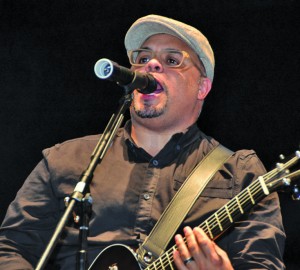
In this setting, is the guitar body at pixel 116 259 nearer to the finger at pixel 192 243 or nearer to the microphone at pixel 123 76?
the finger at pixel 192 243

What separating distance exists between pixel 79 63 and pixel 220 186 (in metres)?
1.36

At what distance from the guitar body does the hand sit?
6.7 inches

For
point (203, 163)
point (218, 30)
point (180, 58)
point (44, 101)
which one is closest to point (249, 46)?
point (218, 30)

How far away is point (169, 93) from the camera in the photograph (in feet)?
9.78

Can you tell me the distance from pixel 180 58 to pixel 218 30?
0.57 m

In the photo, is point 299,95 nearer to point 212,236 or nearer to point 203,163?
point 203,163

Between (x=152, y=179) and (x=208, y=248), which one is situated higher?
(x=152, y=179)

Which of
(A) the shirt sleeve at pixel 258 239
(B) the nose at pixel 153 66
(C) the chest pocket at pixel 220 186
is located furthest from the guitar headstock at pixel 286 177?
(B) the nose at pixel 153 66

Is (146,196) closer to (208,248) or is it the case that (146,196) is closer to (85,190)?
(208,248)

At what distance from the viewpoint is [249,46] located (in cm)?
346

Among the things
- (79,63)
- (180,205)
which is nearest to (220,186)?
(180,205)

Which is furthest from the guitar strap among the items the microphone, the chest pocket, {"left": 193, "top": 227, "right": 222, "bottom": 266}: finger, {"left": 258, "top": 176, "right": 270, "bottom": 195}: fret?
the microphone

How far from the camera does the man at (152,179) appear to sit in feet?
8.75

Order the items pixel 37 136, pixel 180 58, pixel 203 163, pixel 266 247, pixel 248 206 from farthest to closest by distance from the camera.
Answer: pixel 37 136
pixel 180 58
pixel 203 163
pixel 266 247
pixel 248 206
